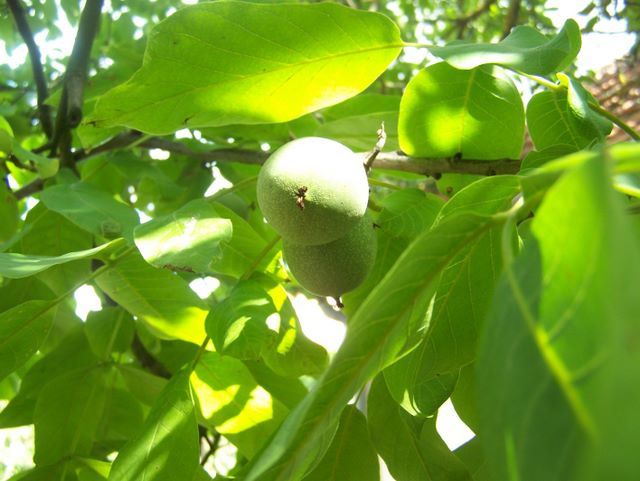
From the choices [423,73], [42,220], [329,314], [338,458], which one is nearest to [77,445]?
[42,220]

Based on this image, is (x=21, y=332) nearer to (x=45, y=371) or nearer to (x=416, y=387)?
(x=45, y=371)

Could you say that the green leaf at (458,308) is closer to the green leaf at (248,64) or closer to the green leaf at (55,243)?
the green leaf at (248,64)

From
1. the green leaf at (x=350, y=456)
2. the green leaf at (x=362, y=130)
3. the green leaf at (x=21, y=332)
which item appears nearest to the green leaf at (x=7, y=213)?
the green leaf at (x=21, y=332)

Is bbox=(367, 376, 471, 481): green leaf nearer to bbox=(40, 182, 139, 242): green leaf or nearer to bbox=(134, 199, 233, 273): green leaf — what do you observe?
bbox=(134, 199, 233, 273): green leaf

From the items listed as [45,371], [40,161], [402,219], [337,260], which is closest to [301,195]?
[337,260]

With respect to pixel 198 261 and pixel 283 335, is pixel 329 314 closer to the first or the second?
pixel 283 335

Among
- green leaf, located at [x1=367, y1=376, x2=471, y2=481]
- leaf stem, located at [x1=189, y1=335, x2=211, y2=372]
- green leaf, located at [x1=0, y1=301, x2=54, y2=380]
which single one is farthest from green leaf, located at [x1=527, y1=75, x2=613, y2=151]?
green leaf, located at [x1=0, y1=301, x2=54, y2=380]
